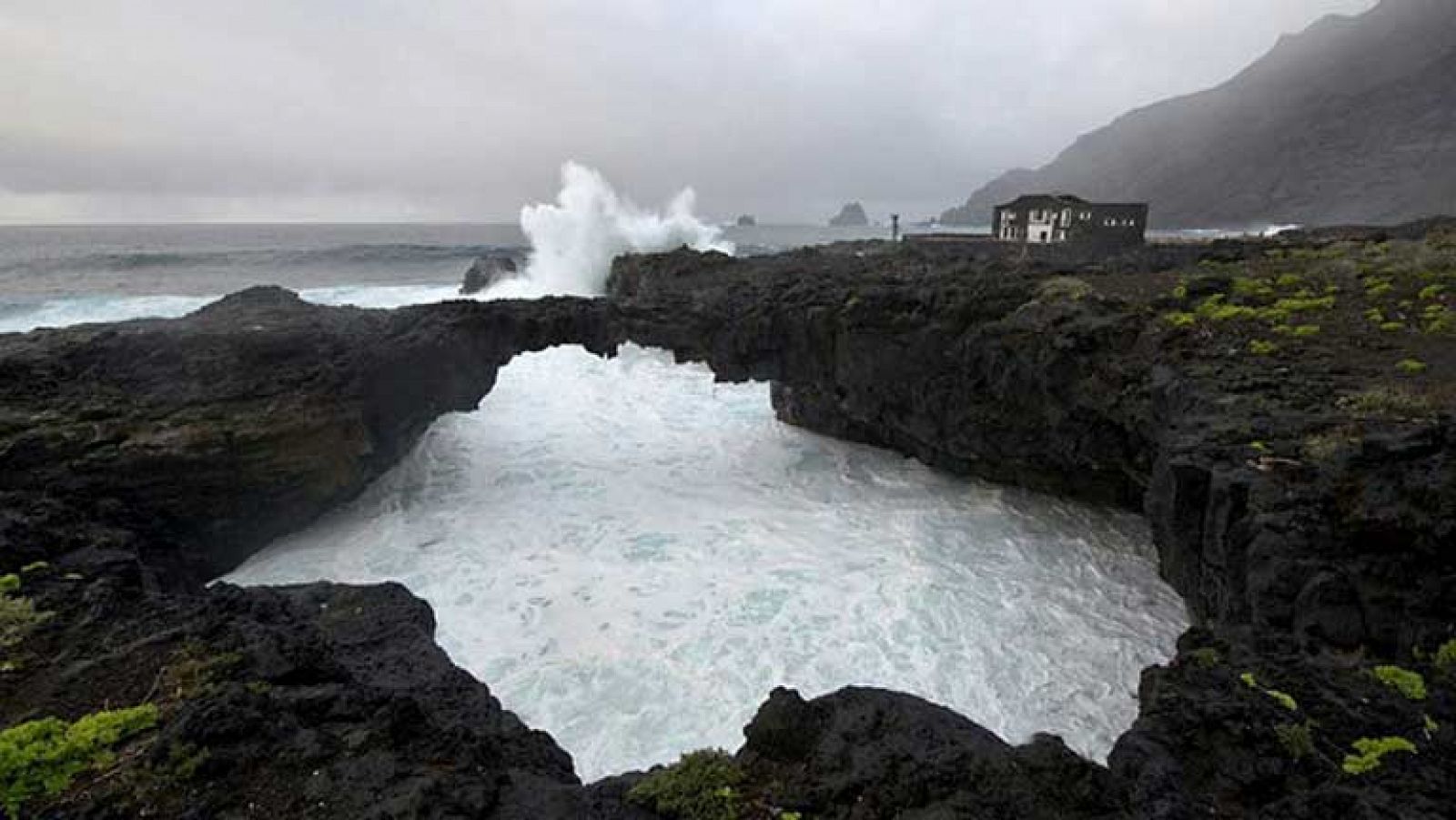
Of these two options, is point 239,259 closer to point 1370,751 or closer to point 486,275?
point 486,275

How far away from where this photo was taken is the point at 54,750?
4.63m

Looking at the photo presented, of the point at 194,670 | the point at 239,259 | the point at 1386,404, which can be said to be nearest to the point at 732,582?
Result: the point at 194,670

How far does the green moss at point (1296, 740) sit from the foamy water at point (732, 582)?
4973 millimetres

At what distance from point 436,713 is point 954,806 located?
450 cm

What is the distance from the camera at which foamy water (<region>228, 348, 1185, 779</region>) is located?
10.0 m

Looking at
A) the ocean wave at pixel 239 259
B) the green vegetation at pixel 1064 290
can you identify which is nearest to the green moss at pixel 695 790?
the green vegetation at pixel 1064 290

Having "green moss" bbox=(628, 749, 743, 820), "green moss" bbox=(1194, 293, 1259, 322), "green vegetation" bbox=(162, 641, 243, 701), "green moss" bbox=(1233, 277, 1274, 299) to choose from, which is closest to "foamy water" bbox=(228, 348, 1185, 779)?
"green moss" bbox=(628, 749, 743, 820)

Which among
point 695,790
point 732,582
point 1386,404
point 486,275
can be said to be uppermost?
point 486,275

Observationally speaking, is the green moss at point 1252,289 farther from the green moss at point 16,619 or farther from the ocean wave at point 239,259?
Result: the ocean wave at point 239,259

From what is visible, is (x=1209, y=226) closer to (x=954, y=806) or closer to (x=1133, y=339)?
(x=1133, y=339)

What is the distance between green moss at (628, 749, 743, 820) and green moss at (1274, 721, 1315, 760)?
405 centimetres

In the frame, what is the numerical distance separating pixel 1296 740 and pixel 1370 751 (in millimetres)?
478

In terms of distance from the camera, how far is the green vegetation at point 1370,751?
14.8 ft

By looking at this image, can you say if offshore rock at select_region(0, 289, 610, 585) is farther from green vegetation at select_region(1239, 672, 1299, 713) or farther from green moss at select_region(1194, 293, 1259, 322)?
green moss at select_region(1194, 293, 1259, 322)
